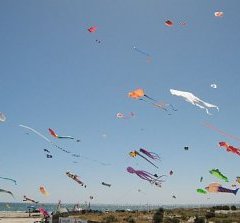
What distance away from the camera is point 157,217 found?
4584cm

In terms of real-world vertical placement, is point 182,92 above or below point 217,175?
above

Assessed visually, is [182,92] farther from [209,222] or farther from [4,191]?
[209,222]

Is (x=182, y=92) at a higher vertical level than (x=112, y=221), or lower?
higher

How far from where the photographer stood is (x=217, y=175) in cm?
2920

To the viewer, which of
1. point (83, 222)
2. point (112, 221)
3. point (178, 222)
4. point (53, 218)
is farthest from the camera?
point (112, 221)

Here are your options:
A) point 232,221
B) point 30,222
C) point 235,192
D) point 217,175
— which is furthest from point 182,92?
point 30,222

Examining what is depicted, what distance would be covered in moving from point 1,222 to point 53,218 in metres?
25.0

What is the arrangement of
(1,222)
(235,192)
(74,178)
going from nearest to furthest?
(235,192), (74,178), (1,222)

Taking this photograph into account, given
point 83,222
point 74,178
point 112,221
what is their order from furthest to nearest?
point 112,221
point 74,178
point 83,222

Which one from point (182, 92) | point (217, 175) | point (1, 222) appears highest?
point (182, 92)

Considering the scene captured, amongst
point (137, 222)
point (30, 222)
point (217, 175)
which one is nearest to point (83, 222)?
point (217, 175)

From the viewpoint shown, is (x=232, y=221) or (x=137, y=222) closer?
(x=232, y=221)

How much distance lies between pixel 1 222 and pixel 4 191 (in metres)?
33.4

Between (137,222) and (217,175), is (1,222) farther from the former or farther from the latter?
(217,175)
